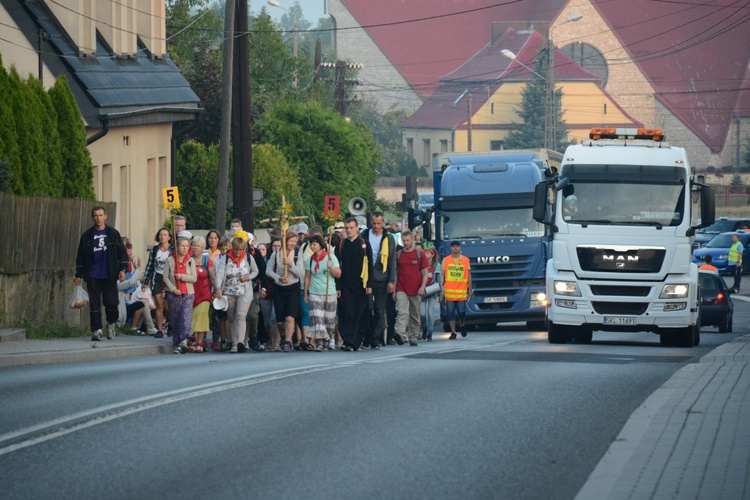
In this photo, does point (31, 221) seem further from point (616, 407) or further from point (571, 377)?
point (616, 407)

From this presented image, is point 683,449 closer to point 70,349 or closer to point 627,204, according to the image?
point 70,349

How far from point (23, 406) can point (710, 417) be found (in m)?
5.33

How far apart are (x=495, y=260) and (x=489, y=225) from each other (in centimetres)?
70

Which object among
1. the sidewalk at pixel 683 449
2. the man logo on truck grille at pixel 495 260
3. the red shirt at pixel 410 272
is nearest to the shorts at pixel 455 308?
the man logo on truck grille at pixel 495 260

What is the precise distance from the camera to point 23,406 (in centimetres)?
1216

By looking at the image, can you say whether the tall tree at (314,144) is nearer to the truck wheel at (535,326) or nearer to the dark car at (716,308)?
the truck wheel at (535,326)

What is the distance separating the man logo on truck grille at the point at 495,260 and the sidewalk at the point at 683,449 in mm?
15120

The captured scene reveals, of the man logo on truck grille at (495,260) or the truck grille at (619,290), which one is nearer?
the truck grille at (619,290)

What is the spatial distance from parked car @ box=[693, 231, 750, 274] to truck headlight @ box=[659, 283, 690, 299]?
34.4 m

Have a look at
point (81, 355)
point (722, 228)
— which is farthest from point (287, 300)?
point (722, 228)

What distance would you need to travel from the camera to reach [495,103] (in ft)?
374

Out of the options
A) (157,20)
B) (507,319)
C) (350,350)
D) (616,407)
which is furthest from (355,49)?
(616,407)

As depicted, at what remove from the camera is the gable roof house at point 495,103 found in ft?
366

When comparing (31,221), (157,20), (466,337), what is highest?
(157,20)
